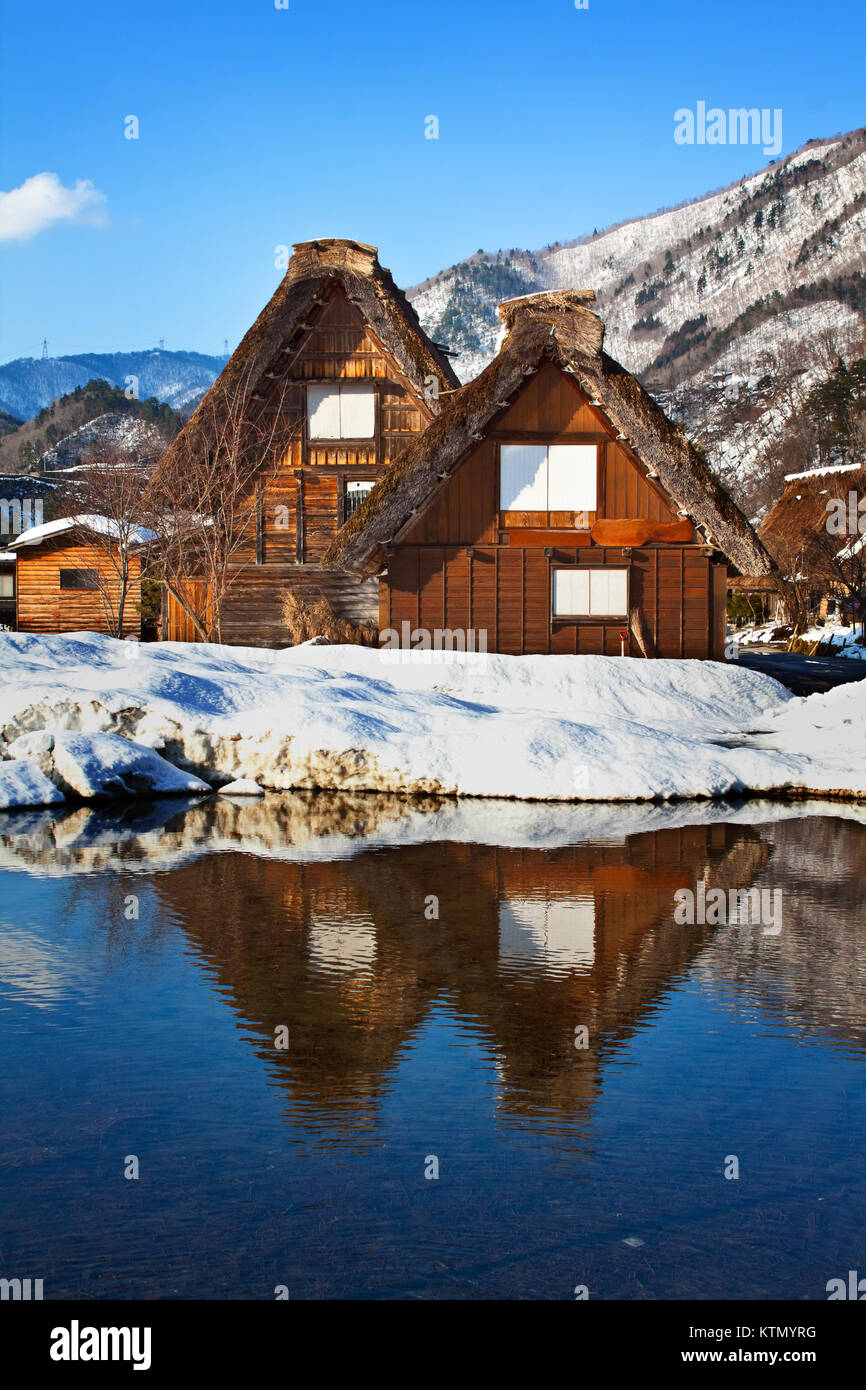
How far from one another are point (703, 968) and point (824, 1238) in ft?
10.6

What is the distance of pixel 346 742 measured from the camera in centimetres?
1477

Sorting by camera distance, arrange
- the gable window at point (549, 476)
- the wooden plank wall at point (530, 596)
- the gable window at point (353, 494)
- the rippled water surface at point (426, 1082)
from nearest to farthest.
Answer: the rippled water surface at point (426, 1082) < the gable window at point (549, 476) < the wooden plank wall at point (530, 596) < the gable window at point (353, 494)

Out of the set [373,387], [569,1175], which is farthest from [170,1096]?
[373,387]

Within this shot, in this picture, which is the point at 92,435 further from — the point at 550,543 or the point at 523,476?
the point at 550,543

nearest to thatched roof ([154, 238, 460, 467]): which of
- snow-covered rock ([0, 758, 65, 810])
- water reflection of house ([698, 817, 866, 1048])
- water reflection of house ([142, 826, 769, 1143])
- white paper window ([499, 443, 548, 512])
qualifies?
white paper window ([499, 443, 548, 512])

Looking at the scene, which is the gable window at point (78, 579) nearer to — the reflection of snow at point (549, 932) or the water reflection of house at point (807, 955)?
the water reflection of house at point (807, 955)

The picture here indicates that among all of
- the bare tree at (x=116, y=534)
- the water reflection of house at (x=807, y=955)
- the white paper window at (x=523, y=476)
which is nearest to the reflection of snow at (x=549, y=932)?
the water reflection of house at (x=807, y=955)

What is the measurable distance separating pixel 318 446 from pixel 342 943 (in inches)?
839

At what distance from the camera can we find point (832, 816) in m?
13.4

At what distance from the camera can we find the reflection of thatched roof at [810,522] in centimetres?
4516

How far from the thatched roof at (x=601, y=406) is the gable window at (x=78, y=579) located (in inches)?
679

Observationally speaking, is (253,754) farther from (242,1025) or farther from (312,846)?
(242,1025)

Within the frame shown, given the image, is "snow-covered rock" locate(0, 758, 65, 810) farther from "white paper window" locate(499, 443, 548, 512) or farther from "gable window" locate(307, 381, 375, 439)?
"gable window" locate(307, 381, 375, 439)

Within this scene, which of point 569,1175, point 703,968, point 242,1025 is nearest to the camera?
point 569,1175
